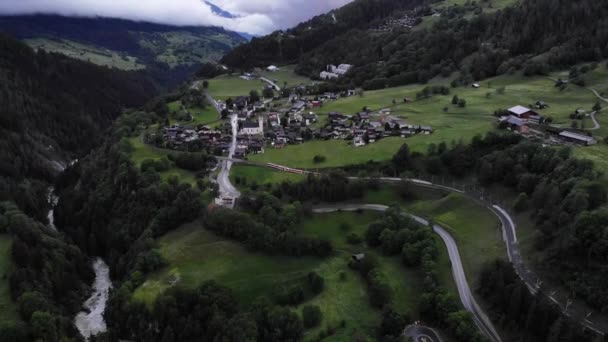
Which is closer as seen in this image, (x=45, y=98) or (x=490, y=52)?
(x=490, y=52)

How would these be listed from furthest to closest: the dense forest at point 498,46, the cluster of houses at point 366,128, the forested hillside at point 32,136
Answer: the dense forest at point 498,46 < the forested hillside at point 32,136 < the cluster of houses at point 366,128

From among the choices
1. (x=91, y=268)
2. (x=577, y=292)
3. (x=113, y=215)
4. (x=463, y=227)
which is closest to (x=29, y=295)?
(x=91, y=268)

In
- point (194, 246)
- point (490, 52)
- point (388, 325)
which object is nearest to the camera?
point (388, 325)

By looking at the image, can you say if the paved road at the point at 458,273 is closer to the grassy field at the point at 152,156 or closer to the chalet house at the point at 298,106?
the grassy field at the point at 152,156

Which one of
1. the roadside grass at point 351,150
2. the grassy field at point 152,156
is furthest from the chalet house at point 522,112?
the grassy field at point 152,156

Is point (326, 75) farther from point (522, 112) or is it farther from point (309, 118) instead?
point (522, 112)

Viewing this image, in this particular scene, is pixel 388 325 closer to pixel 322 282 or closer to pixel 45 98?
pixel 322 282

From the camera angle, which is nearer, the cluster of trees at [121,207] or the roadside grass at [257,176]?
the cluster of trees at [121,207]

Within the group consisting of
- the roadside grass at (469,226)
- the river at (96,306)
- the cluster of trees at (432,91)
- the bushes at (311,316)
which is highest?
the cluster of trees at (432,91)
